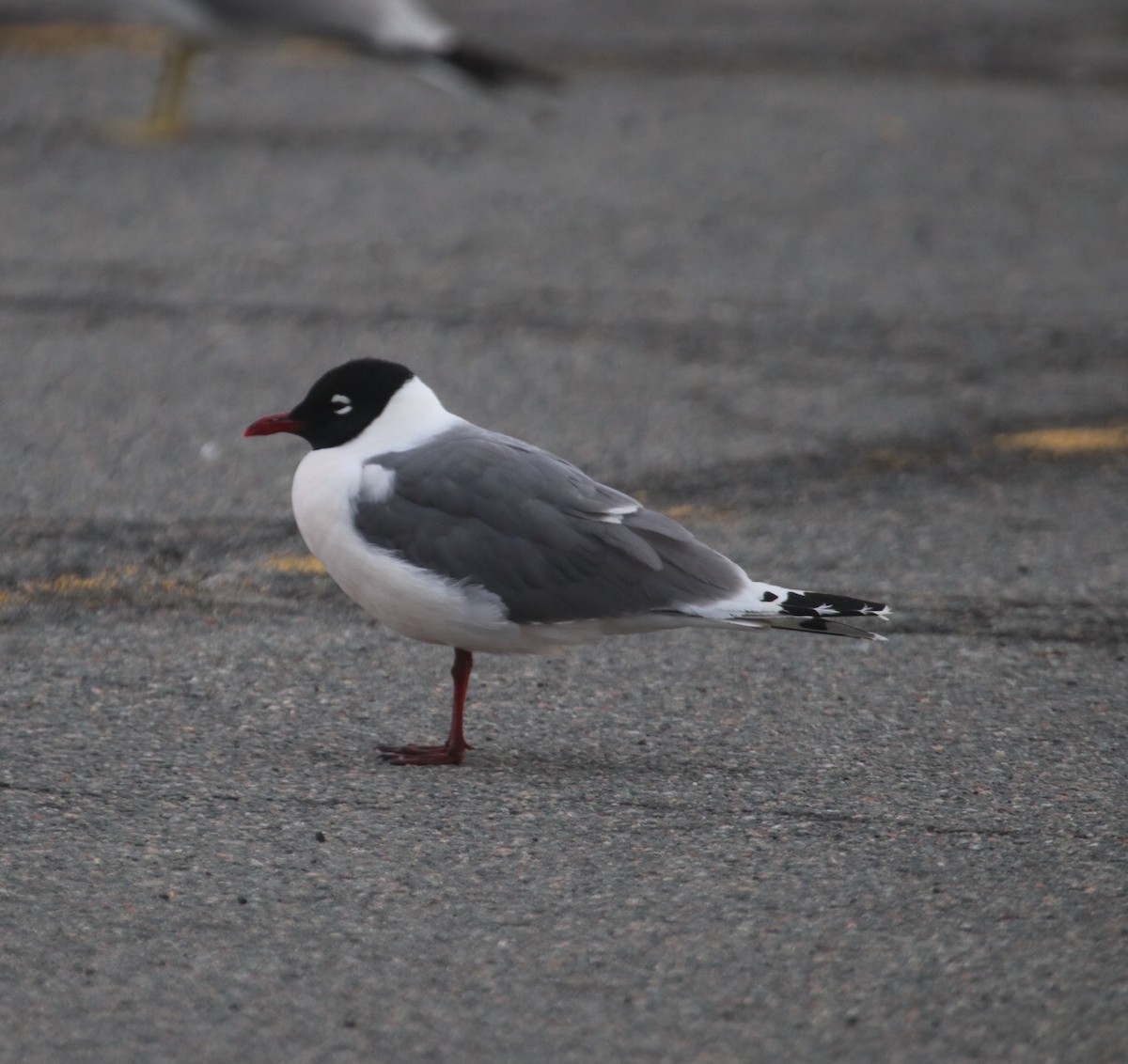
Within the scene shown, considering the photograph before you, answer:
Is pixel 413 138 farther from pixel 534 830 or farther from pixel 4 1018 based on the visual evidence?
pixel 4 1018

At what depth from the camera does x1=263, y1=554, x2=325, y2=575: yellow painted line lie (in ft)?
16.9

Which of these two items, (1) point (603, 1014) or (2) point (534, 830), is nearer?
(1) point (603, 1014)

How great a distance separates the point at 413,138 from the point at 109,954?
7416 millimetres

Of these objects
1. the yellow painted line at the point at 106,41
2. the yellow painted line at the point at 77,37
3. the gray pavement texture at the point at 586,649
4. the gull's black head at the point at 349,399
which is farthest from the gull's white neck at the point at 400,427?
the yellow painted line at the point at 77,37

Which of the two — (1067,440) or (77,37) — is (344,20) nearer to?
(77,37)

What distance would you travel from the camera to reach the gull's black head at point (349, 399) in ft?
13.7

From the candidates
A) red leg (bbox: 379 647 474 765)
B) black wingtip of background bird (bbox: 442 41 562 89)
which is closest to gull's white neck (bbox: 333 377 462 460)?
red leg (bbox: 379 647 474 765)

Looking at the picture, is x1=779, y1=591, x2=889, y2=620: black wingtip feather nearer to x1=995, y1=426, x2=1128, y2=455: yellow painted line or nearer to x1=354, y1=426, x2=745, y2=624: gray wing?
x1=354, y1=426, x2=745, y2=624: gray wing

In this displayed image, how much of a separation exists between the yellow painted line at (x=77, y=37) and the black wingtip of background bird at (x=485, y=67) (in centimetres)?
254

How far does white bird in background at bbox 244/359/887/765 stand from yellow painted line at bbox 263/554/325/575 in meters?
1.04

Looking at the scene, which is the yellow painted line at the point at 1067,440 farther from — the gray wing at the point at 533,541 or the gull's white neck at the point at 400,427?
the gull's white neck at the point at 400,427

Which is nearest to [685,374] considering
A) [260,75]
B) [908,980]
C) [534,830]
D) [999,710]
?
[999,710]

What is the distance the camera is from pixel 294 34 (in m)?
10.0

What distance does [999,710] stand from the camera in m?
4.39
